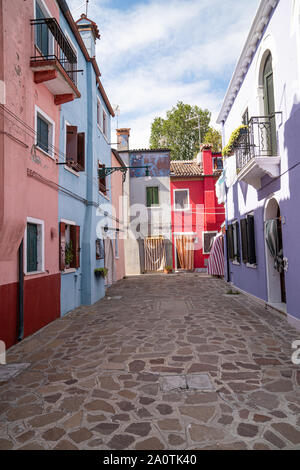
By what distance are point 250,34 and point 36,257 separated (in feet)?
26.7

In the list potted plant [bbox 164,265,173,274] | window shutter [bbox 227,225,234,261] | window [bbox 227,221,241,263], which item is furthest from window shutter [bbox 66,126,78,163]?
potted plant [bbox 164,265,173,274]

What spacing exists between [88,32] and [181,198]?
1201 centimetres

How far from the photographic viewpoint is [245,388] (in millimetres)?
3785

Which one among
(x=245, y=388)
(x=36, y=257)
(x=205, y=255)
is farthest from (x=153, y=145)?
(x=245, y=388)

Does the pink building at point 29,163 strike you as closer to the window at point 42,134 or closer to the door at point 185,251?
the window at point 42,134

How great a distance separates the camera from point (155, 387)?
3865mm

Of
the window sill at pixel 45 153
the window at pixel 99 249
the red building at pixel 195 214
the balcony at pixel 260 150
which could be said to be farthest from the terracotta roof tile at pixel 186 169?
the window sill at pixel 45 153

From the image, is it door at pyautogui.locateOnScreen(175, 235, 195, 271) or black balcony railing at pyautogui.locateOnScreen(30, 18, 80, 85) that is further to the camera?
door at pyautogui.locateOnScreen(175, 235, 195, 271)

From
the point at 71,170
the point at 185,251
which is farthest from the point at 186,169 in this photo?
the point at 71,170

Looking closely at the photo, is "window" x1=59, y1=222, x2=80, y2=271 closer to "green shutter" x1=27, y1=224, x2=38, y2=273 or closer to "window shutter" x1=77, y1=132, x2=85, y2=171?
"green shutter" x1=27, y1=224, x2=38, y2=273

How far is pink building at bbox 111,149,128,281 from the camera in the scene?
16.2 metres

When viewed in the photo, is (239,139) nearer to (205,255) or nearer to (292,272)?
(292,272)

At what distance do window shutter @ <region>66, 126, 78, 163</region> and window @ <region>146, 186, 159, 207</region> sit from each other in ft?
40.6

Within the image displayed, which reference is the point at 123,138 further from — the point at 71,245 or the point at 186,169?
the point at 71,245
